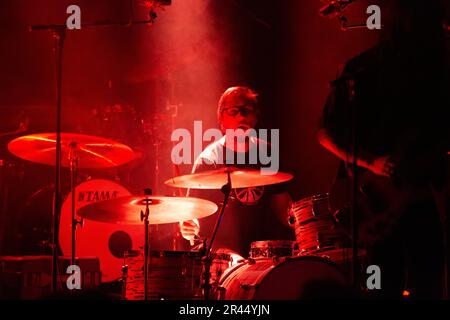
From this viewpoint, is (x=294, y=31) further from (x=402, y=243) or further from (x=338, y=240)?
(x=402, y=243)

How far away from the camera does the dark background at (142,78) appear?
22.3 ft

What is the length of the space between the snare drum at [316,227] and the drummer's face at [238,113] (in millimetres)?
1128

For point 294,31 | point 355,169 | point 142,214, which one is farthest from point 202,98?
point 355,169

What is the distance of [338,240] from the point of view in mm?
4664

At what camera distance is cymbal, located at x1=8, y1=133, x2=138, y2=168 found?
4.92 meters

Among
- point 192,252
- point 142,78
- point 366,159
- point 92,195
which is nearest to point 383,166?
point 366,159

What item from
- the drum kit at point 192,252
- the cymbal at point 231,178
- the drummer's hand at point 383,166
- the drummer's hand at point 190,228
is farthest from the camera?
the drummer's hand at point 190,228

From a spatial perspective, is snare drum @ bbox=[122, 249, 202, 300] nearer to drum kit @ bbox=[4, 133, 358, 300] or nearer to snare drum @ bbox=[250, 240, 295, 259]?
drum kit @ bbox=[4, 133, 358, 300]

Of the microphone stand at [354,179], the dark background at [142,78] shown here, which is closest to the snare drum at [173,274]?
the microphone stand at [354,179]

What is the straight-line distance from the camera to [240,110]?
18.7ft

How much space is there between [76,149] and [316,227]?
2089 mm

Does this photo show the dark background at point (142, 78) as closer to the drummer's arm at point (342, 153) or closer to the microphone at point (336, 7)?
the microphone at point (336, 7)

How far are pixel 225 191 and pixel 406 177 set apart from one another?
1526 mm
